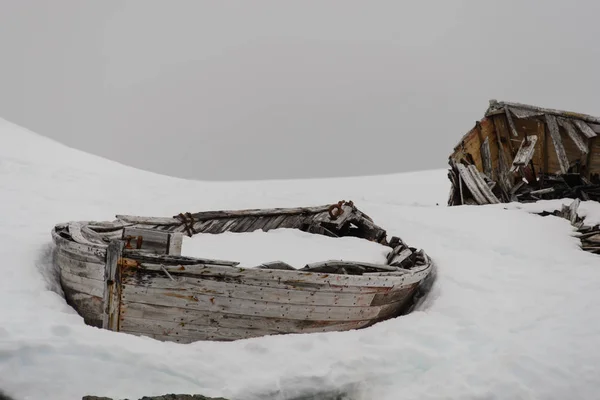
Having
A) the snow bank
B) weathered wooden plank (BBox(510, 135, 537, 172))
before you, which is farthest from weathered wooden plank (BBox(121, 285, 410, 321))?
weathered wooden plank (BBox(510, 135, 537, 172))

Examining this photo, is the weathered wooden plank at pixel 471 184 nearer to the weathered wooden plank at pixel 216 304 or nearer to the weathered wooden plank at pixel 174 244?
the weathered wooden plank at pixel 216 304

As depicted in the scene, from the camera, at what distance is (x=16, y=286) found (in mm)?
6246

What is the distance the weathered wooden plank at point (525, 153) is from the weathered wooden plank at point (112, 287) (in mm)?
10199

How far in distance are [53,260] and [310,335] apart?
3246mm

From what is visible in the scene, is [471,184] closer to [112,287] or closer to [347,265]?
[347,265]

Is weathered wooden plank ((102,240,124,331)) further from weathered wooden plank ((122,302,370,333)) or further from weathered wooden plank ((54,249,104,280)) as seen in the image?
weathered wooden plank ((54,249,104,280))

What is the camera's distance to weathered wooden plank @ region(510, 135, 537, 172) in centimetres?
1331

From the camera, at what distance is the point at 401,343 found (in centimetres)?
598

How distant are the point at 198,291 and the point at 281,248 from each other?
242cm

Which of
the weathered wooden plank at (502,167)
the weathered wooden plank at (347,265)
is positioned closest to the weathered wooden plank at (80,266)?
the weathered wooden plank at (347,265)

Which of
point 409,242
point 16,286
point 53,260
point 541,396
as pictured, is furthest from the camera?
point 409,242

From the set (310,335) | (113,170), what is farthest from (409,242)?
(113,170)

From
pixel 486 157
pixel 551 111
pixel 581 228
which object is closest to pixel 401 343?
pixel 581 228

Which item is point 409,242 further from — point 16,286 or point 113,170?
point 113,170
